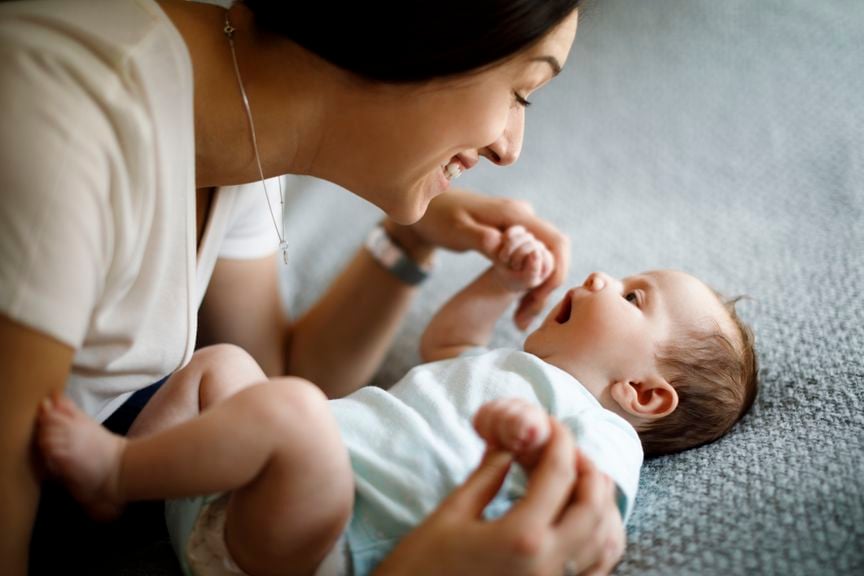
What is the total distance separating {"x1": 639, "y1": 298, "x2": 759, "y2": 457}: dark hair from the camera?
0.95m

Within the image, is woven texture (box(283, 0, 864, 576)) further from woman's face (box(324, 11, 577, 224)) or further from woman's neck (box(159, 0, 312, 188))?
woman's neck (box(159, 0, 312, 188))

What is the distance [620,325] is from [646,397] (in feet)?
0.30

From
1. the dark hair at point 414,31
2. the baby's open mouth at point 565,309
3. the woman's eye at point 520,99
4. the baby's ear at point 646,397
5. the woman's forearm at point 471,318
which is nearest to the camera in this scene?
the dark hair at point 414,31

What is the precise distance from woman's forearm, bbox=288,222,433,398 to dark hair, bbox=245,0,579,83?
55cm

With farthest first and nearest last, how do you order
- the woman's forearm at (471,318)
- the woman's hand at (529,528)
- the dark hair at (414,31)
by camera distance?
the woman's forearm at (471,318) < the dark hair at (414,31) < the woman's hand at (529,528)

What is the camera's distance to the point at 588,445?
2.58 ft

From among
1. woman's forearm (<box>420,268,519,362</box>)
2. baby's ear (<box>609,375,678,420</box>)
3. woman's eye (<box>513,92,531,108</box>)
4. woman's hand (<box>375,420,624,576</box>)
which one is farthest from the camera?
woman's forearm (<box>420,268,519,362</box>)

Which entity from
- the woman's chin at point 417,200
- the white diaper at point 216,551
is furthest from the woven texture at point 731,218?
the woman's chin at point 417,200

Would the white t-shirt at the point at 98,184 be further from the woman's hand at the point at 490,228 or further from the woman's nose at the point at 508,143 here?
the woman's hand at the point at 490,228

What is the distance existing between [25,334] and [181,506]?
256mm

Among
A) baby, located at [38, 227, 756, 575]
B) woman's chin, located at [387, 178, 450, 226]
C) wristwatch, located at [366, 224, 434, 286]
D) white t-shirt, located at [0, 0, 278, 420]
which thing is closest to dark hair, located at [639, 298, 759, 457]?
baby, located at [38, 227, 756, 575]

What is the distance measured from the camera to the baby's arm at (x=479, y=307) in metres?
1.13

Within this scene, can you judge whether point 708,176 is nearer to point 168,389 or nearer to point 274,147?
point 274,147

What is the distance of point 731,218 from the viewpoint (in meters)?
1.34
